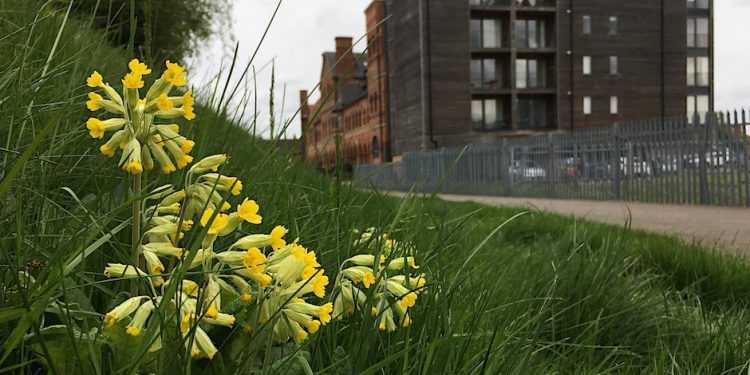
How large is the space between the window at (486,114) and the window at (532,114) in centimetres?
126

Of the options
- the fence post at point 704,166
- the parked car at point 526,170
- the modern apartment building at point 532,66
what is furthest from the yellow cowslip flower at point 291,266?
the modern apartment building at point 532,66

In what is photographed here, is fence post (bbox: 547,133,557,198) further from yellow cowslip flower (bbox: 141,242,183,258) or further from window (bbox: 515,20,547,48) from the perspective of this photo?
window (bbox: 515,20,547,48)

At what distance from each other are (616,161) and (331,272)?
15.2 meters

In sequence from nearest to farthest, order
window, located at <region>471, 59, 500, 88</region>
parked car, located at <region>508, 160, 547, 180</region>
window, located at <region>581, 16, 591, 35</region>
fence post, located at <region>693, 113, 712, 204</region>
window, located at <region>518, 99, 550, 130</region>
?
1. fence post, located at <region>693, 113, 712, 204</region>
2. parked car, located at <region>508, 160, 547, 180</region>
3. window, located at <region>581, 16, 591, 35</region>
4. window, located at <region>471, 59, 500, 88</region>
5. window, located at <region>518, 99, 550, 130</region>

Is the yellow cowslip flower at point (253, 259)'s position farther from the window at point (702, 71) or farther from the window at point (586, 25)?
the window at point (702, 71)

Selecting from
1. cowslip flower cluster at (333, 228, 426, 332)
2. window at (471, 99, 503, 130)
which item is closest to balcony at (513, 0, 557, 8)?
window at (471, 99, 503, 130)

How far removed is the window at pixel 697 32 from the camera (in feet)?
155

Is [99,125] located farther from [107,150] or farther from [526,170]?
[526,170]

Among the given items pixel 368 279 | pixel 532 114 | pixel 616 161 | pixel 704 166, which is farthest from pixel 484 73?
pixel 368 279

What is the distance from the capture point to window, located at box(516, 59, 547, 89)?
1510 inches

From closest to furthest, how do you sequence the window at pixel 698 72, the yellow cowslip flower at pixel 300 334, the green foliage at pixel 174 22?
the yellow cowslip flower at pixel 300 334
the green foliage at pixel 174 22
the window at pixel 698 72

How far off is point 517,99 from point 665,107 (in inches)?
372

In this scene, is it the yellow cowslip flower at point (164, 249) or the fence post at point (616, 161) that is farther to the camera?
the fence post at point (616, 161)

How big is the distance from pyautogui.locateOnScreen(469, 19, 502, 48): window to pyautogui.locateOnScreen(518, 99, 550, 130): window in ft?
12.6
